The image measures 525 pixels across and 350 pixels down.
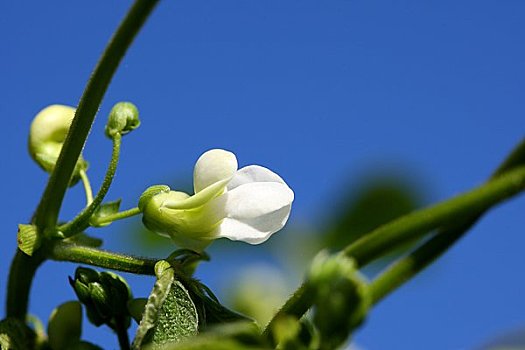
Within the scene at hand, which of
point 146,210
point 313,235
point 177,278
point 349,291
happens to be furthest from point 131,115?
point 313,235

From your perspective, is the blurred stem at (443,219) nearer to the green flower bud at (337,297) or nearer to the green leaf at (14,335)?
the green flower bud at (337,297)

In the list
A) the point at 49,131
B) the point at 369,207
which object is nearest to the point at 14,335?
the point at 49,131

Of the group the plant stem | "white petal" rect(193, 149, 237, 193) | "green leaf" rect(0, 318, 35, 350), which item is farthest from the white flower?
the plant stem

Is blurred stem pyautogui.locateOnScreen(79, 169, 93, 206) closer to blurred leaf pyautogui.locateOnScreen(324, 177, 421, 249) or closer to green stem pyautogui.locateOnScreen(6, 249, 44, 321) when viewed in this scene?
green stem pyautogui.locateOnScreen(6, 249, 44, 321)

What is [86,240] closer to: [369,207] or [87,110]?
[87,110]

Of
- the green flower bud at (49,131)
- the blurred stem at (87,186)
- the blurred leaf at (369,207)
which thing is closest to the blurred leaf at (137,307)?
the blurred stem at (87,186)

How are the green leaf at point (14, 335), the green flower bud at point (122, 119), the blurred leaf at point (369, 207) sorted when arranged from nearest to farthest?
1. the green leaf at point (14, 335)
2. the green flower bud at point (122, 119)
3. the blurred leaf at point (369, 207)
